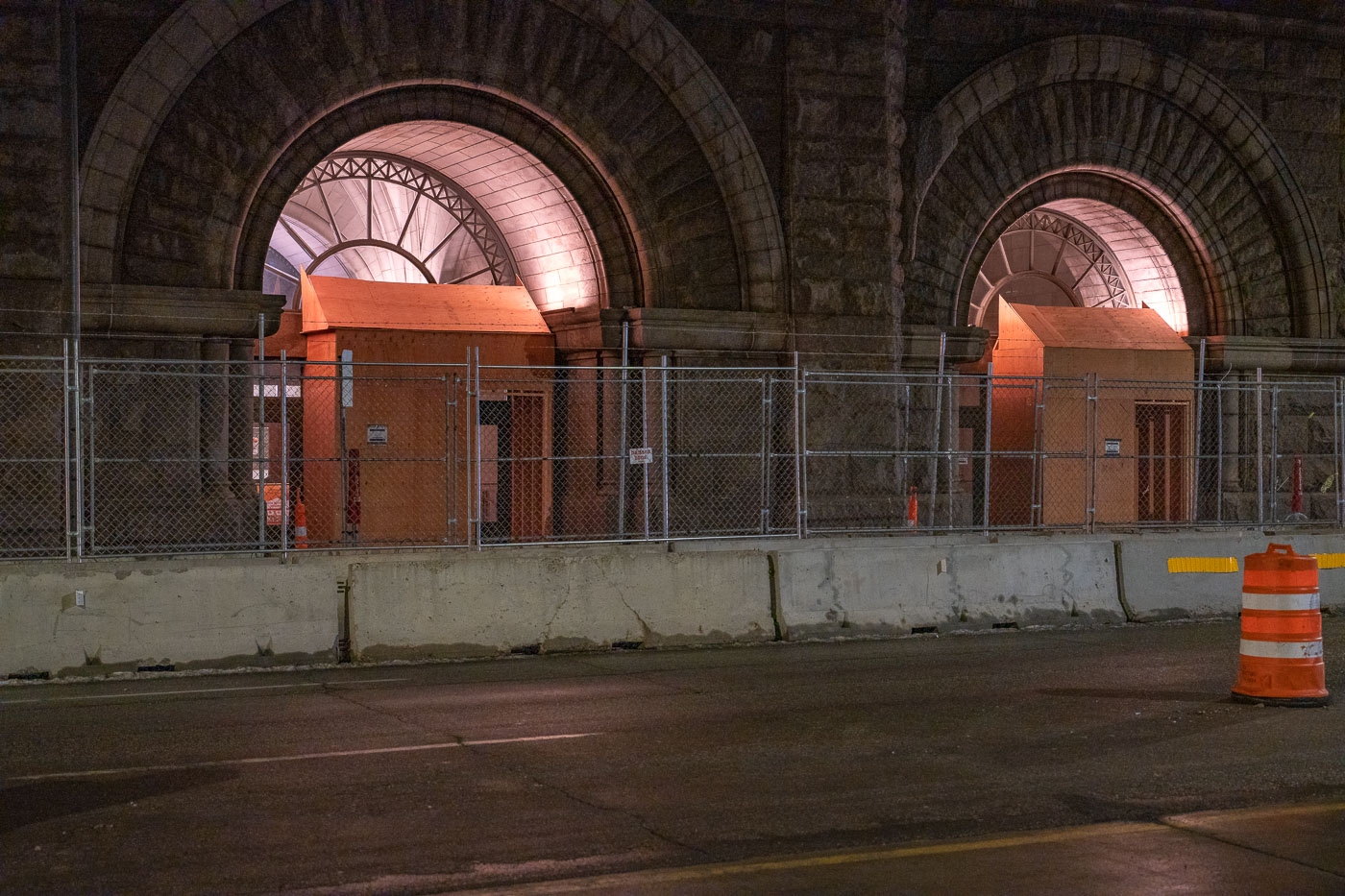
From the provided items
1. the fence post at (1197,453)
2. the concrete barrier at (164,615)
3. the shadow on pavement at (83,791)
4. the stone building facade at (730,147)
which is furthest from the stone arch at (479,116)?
the shadow on pavement at (83,791)

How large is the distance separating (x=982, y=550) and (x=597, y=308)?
5871 mm

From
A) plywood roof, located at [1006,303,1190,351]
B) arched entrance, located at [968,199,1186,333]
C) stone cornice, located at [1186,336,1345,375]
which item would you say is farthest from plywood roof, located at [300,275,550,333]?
stone cornice, located at [1186,336,1345,375]

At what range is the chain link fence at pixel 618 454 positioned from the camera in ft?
46.9

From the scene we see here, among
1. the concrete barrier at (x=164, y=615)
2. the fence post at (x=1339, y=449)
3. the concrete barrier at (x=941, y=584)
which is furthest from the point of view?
the fence post at (x=1339, y=449)

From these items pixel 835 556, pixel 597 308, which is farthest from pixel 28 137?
pixel 835 556

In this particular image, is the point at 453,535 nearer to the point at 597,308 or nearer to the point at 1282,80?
the point at 597,308

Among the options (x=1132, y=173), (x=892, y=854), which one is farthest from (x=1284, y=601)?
(x=1132, y=173)

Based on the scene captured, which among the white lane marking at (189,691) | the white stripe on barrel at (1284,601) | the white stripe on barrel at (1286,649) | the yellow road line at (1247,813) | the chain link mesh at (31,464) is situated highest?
the chain link mesh at (31,464)

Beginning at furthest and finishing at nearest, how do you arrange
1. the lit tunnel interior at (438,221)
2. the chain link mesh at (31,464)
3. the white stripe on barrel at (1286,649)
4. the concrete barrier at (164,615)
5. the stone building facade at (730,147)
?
the lit tunnel interior at (438,221), the stone building facade at (730,147), the chain link mesh at (31,464), the concrete barrier at (164,615), the white stripe on barrel at (1286,649)

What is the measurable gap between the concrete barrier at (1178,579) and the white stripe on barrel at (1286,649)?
456 cm

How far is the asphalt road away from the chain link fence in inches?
118

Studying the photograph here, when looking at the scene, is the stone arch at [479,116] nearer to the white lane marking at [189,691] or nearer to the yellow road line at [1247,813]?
the white lane marking at [189,691]

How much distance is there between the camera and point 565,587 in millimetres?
12234

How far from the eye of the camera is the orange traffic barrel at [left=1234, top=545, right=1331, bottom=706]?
9406 mm
